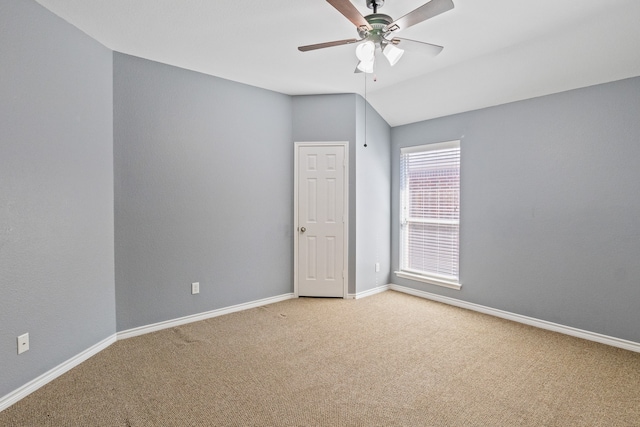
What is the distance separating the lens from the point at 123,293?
10.1 feet

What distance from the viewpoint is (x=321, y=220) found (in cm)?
429

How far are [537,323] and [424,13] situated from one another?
3.19 metres

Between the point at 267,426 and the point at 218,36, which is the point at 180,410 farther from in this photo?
the point at 218,36

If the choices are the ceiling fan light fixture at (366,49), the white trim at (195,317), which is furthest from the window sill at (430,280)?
the ceiling fan light fixture at (366,49)

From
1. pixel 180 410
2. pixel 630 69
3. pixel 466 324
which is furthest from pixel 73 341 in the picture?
pixel 630 69

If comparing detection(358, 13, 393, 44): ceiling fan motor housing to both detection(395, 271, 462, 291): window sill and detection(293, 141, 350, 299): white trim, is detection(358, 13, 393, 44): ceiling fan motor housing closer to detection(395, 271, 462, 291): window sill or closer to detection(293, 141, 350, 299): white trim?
detection(293, 141, 350, 299): white trim

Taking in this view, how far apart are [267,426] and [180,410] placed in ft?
1.91

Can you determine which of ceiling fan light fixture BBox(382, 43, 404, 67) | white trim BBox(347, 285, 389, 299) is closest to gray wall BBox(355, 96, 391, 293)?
white trim BBox(347, 285, 389, 299)

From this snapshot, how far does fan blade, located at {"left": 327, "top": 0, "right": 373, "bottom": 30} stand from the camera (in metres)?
1.75

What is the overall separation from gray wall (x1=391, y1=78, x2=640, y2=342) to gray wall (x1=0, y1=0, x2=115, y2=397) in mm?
3792

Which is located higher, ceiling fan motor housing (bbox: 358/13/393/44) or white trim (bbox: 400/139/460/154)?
ceiling fan motor housing (bbox: 358/13/393/44)

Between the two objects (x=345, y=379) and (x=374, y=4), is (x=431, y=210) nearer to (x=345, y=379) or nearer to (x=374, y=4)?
(x=345, y=379)

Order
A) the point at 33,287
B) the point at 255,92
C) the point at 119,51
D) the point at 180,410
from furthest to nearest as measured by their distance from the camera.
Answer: the point at 255,92 → the point at 119,51 → the point at 33,287 → the point at 180,410

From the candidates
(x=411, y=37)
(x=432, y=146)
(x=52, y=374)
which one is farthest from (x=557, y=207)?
(x=52, y=374)
